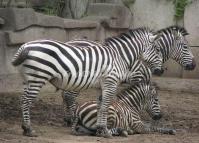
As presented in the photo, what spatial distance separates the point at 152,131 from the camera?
9172 millimetres

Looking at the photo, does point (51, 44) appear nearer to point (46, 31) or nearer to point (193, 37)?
point (46, 31)

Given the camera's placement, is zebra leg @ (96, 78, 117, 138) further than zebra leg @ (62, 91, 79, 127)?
No

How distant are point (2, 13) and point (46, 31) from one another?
122 centimetres

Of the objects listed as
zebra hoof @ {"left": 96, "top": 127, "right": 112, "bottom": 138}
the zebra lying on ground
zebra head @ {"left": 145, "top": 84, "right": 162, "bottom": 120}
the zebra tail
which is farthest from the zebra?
the zebra tail

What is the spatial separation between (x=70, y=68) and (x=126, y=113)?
1.18m

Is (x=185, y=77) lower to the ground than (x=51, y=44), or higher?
lower

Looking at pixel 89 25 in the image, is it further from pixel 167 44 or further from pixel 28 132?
pixel 28 132

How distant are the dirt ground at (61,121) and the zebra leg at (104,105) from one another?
0.18m

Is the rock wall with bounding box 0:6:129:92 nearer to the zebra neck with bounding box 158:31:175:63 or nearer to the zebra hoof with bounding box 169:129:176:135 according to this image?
the zebra neck with bounding box 158:31:175:63

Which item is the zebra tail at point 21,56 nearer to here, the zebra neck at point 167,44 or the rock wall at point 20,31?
the zebra neck at point 167,44

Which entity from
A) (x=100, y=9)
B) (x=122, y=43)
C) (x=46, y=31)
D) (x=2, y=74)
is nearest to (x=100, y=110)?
(x=122, y=43)

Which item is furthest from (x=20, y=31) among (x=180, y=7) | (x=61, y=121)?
(x=180, y=7)

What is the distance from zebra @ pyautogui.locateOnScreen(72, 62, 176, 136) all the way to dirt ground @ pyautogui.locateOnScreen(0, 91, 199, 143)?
0.22m

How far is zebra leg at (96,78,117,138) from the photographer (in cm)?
868
